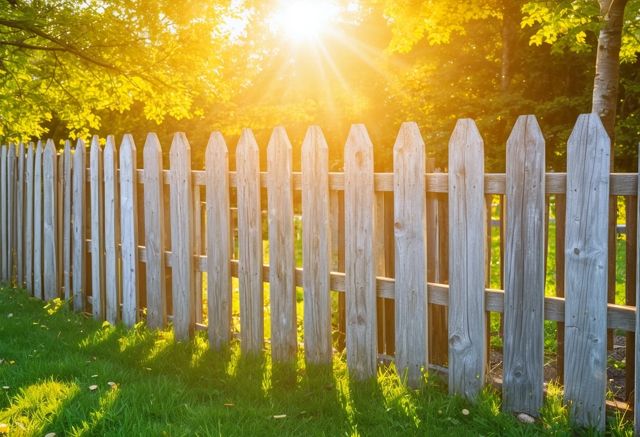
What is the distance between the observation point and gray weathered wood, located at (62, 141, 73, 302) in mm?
6941

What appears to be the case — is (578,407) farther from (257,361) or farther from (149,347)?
(149,347)

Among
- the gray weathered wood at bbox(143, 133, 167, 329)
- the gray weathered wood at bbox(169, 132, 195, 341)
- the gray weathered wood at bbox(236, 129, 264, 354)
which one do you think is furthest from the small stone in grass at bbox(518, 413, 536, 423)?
the gray weathered wood at bbox(143, 133, 167, 329)

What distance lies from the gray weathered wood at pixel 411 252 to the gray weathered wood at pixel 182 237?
84.9 inches

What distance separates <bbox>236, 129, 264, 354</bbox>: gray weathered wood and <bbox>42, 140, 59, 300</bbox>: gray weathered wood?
3231mm

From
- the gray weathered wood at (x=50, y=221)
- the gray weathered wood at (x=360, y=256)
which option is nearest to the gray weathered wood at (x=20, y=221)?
the gray weathered wood at (x=50, y=221)

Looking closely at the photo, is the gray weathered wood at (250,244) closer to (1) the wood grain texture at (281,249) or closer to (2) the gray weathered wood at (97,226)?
(1) the wood grain texture at (281,249)

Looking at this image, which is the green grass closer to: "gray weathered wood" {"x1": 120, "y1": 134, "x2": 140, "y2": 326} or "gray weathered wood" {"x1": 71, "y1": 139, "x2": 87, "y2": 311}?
"gray weathered wood" {"x1": 120, "y1": 134, "x2": 140, "y2": 326}

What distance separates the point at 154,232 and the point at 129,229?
44cm

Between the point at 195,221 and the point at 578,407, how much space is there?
342 cm

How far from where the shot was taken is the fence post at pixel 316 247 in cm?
450

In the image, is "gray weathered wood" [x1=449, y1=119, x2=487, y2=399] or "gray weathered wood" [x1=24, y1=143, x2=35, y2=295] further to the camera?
"gray weathered wood" [x1=24, y1=143, x2=35, y2=295]

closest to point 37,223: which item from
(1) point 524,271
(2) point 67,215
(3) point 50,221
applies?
(3) point 50,221

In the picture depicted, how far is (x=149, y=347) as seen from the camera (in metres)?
5.29

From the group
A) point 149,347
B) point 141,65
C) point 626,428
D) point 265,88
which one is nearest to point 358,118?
point 265,88
